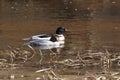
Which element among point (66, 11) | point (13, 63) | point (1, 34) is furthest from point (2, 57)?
point (66, 11)

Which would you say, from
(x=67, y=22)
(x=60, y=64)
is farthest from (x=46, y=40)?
(x=67, y=22)

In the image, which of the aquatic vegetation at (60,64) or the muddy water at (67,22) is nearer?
the aquatic vegetation at (60,64)

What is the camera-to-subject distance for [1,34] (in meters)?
17.5

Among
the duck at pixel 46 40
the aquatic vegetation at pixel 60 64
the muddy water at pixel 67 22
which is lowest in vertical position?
the muddy water at pixel 67 22

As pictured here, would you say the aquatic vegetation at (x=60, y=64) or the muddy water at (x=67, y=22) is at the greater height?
the aquatic vegetation at (x=60, y=64)

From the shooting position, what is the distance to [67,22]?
20.8m

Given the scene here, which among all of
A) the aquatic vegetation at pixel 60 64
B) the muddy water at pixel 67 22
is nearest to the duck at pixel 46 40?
the muddy water at pixel 67 22

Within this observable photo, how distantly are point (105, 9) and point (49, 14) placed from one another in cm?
330

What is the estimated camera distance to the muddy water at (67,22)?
52.4 ft

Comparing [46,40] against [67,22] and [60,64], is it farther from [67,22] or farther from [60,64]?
[67,22]

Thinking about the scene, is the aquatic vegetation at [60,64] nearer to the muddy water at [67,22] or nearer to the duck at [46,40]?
the muddy water at [67,22]

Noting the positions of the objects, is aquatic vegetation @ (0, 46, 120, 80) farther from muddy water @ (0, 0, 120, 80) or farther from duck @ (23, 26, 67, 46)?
duck @ (23, 26, 67, 46)

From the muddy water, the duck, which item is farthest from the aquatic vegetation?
the duck

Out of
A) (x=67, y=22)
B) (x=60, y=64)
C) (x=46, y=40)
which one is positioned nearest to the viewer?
(x=60, y=64)
